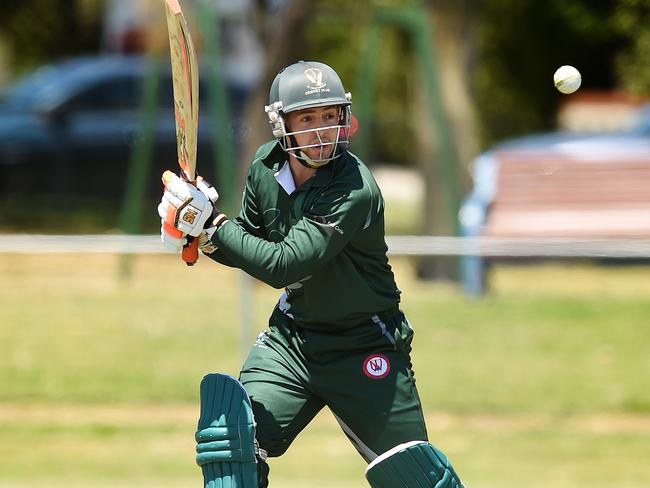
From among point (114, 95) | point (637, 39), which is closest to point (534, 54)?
point (637, 39)

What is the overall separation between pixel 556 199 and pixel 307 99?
8659 mm

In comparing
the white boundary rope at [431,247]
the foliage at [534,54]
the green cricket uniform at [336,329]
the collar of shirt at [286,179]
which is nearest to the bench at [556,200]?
the white boundary rope at [431,247]

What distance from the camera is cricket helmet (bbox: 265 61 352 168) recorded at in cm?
427

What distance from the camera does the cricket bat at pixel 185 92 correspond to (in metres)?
4.32

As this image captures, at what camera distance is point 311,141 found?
4.30m

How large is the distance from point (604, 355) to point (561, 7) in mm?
20011

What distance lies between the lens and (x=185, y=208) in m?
4.14

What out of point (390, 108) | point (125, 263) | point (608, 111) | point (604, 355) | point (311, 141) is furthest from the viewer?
point (390, 108)

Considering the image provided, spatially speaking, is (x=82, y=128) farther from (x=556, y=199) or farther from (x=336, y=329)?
(x=336, y=329)

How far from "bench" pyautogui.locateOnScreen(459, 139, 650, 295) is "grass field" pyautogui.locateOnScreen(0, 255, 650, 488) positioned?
2.25ft

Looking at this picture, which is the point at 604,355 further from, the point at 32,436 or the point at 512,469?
the point at 32,436

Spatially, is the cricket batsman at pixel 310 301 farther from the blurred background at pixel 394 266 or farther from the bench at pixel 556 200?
the bench at pixel 556 200

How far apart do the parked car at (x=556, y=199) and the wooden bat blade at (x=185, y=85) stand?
24.8ft

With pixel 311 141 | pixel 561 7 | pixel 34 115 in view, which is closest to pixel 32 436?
pixel 311 141
